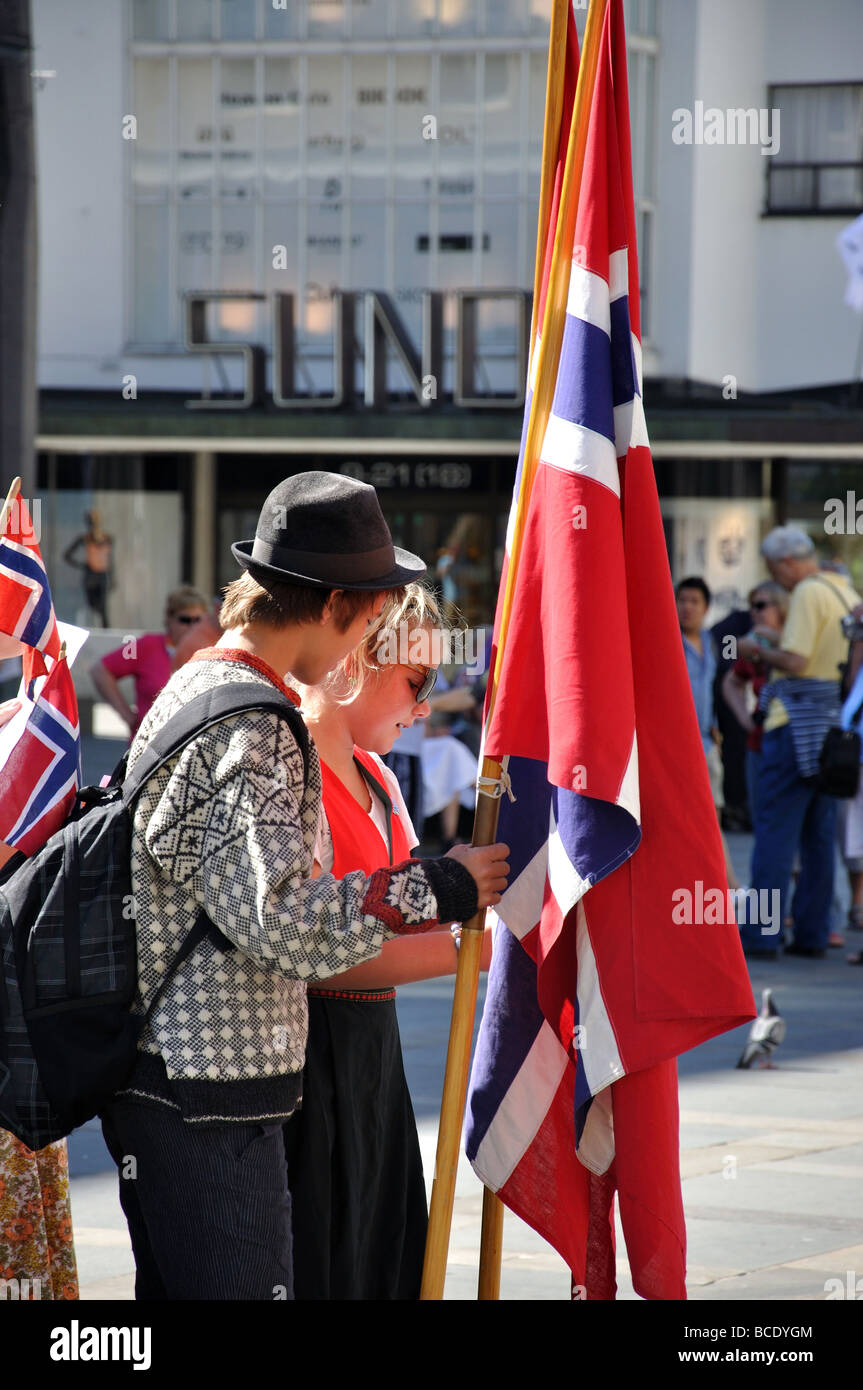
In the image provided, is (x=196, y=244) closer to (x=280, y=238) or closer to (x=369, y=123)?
(x=280, y=238)

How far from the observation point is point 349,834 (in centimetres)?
346


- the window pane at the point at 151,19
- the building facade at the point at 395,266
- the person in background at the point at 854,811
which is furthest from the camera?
the window pane at the point at 151,19

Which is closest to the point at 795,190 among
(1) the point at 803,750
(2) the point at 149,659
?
(1) the point at 803,750

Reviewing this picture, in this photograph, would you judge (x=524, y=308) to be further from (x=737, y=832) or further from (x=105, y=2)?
(x=737, y=832)

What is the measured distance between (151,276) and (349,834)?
23.3 m

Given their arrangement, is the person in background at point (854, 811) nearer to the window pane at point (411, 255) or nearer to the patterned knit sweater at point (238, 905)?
the patterned knit sweater at point (238, 905)

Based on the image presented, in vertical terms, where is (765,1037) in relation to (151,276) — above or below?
below

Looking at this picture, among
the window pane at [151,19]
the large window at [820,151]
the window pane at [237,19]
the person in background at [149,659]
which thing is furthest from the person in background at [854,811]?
the window pane at [151,19]

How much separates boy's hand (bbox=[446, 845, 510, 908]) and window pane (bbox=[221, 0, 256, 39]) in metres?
23.6

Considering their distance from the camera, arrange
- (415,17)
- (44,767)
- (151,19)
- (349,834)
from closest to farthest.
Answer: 1. (349,834)
2. (44,767)
3. (415,17)
4. (151,19)

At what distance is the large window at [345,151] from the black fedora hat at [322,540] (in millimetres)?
21245

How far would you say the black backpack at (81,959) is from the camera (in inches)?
108

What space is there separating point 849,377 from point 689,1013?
2360cm

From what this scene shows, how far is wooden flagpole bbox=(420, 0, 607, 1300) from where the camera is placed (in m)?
3.12
